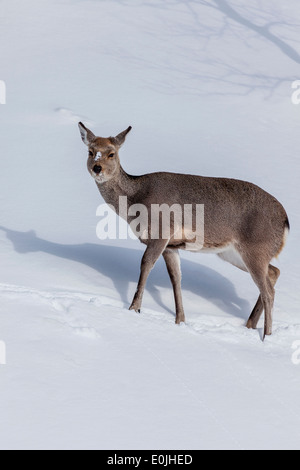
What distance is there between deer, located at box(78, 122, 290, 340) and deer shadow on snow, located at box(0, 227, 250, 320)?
0.47m

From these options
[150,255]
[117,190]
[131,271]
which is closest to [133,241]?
[131,271]

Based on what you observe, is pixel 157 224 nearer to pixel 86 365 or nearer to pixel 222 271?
pixel 222 271

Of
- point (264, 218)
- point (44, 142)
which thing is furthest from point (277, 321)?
point (44, 142)

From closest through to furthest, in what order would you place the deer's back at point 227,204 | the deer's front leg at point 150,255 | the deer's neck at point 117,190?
the deer's front leg at point 150,255 → the deer's back at point 227,204 → the deer's neck at point 117,190

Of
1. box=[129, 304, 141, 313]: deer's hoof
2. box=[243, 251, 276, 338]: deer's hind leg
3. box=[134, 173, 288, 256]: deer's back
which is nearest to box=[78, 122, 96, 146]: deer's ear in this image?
box=[134, 173, 288, 256]: deer's back

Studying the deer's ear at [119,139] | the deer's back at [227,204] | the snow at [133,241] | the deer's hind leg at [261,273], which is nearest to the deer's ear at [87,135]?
the deer's ear at [119,139]

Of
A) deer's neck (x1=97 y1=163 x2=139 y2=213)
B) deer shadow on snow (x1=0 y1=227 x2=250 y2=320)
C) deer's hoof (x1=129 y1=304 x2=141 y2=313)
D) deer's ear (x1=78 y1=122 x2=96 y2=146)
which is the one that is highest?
deer's ear (x1=78 y1=122 x2=96 y2=146)

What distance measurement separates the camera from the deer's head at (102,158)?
877cm

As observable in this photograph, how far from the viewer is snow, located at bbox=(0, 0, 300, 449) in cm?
581

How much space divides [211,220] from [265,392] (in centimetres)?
265

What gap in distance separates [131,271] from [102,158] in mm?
1553

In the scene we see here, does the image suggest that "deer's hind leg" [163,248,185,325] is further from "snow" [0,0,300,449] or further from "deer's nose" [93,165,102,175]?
"deer's nose" [93,165,102,175]

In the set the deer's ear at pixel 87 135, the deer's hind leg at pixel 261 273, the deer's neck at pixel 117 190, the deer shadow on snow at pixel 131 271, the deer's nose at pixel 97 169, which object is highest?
the deer's ear at pixel 87 135

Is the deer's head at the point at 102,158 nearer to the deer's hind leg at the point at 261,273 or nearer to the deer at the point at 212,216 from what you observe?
the deer at the point at 212,216
